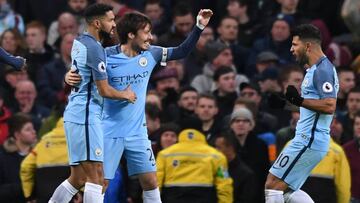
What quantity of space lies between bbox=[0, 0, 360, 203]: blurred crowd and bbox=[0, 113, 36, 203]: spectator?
0.04ft

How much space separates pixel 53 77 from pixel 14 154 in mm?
3852

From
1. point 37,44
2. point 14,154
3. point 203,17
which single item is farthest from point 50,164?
point 37,44

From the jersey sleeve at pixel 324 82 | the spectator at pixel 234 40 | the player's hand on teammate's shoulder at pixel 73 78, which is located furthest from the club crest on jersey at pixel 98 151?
the spectator at pixel 234 40

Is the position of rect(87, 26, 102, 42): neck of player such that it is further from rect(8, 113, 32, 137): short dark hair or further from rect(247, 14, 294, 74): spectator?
rect(247, 14, 294, 74): spectator

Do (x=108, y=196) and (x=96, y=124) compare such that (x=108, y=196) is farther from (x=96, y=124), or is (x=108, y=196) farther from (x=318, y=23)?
(x=318, y=23)

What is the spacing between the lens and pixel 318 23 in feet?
62.8

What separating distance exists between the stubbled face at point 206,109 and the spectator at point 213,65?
1982 millimetres

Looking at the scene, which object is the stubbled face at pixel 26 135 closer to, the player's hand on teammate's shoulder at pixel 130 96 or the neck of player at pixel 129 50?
the neck of player at pixel 129 50

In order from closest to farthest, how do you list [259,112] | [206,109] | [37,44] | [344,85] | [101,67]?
[101,67]
[206,109]
[259,112]
[344,85]
[37,44]

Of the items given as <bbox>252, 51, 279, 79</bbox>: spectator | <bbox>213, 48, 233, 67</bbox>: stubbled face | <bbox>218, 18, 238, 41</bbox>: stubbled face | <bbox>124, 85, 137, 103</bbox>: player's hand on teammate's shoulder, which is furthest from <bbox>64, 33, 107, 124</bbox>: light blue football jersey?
<bbox>218, 18, 238, 41</bbox>: stubbled face

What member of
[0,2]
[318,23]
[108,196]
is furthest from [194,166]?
[0,2]

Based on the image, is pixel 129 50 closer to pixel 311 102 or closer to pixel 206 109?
pixel 311 102

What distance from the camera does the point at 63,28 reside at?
19469 mm

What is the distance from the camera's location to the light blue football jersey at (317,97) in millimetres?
11711
